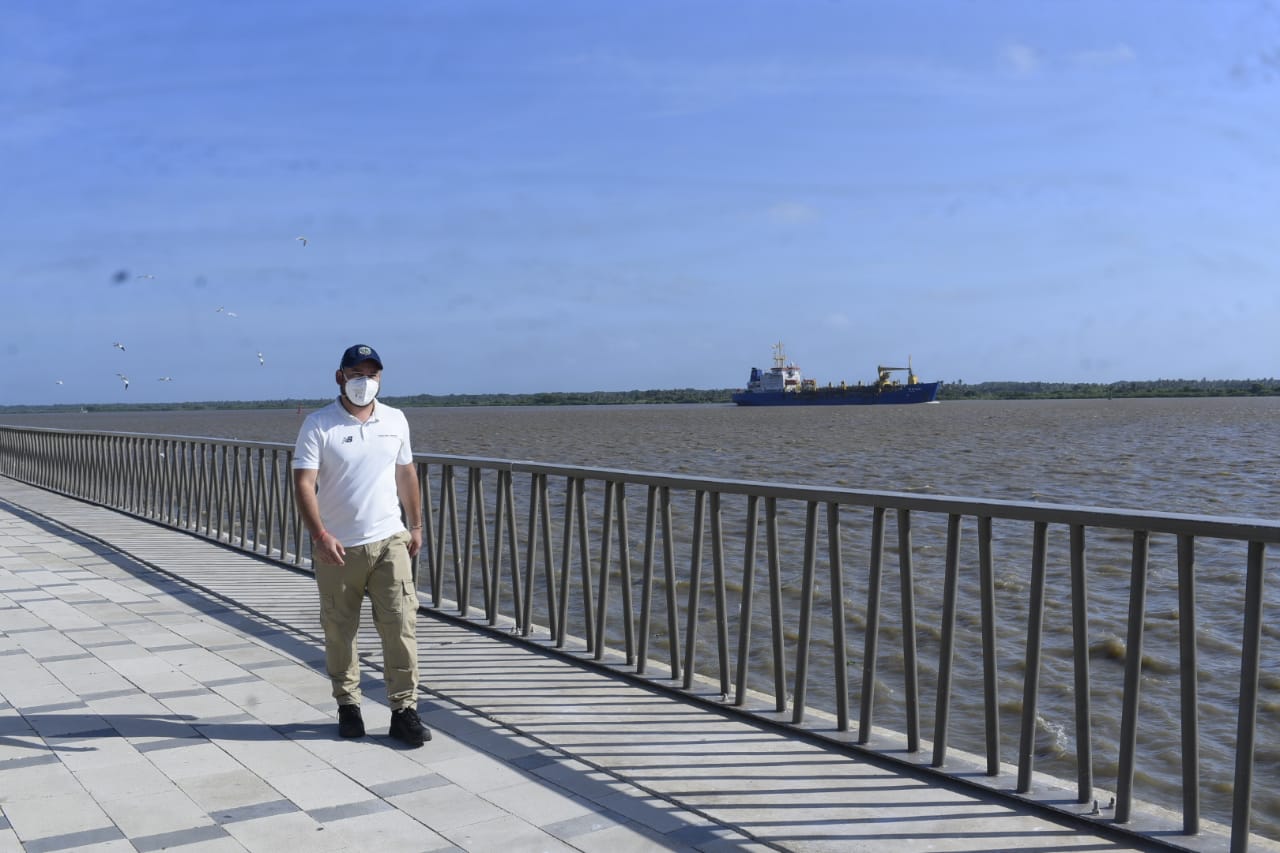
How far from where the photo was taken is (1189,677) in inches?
146

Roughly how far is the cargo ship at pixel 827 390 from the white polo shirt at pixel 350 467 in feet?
472

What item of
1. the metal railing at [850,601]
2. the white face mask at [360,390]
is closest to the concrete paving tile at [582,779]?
the metal railing at [850,601]

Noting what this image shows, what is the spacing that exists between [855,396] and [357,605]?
476ft

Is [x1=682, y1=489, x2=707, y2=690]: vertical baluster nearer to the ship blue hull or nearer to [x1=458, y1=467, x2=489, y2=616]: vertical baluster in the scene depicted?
[x1=458, y1=467, x2=489, y2=616]: vertical baluster

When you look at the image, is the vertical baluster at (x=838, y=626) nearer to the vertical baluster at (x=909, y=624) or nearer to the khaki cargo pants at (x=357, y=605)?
the vertical baluster at (x=909, y=624)

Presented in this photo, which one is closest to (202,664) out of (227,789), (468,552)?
(468,552)

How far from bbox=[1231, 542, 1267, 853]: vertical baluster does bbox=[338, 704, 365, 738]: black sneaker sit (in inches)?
124

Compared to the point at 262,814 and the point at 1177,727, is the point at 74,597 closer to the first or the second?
the point at 262,814

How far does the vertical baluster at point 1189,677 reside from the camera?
3682 millimetres

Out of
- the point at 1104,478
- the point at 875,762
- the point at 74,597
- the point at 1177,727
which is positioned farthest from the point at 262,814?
the point at 1104,478

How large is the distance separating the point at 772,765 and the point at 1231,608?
9.59m

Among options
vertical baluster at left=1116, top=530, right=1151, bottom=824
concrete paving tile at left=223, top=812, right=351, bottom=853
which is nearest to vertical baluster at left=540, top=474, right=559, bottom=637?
concrete paving tile at left=223, top=812, right=351, bottom=853

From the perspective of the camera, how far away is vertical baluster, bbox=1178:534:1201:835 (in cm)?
368

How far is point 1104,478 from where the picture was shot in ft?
97.0
